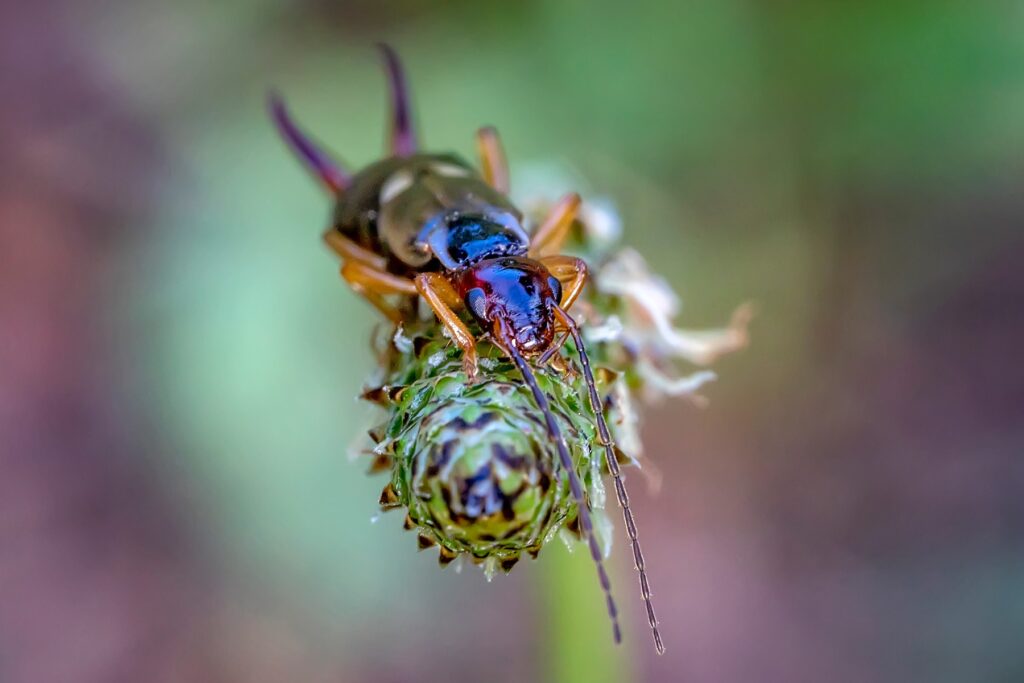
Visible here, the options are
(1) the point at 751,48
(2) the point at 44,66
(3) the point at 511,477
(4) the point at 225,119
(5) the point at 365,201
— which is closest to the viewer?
(3) the point at 511,477

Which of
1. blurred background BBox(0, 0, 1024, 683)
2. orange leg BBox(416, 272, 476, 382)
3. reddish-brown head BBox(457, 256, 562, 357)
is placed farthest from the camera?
blurred background BBox(0, 0, 1024, 683)

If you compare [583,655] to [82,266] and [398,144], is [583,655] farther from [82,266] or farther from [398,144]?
[82,266]

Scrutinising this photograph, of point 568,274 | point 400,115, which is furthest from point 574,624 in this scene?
point 400,115

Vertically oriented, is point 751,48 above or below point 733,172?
above

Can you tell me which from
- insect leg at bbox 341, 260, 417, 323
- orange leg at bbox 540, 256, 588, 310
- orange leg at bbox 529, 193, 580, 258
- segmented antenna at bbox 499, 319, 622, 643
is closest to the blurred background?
orange leg at bbox 529, 193, 580, 258

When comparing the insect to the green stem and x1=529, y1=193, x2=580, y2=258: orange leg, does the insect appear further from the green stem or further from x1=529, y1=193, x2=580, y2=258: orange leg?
the green stem

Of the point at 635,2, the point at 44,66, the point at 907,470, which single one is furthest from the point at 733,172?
the point at 44,66

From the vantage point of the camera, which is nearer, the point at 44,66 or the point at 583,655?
the point at 583,655
